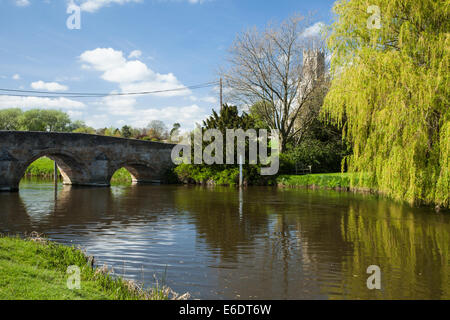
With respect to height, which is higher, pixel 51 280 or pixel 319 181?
pixel 319 181

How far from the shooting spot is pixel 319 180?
1089 inches

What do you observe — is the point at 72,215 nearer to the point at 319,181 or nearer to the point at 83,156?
the point at 83,156

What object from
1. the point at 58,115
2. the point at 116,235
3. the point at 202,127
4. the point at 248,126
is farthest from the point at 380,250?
the point at 58,115

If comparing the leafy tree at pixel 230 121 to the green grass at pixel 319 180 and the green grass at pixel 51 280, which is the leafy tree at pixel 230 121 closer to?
the green grass at pixel 319 180

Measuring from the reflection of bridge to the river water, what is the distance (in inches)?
442

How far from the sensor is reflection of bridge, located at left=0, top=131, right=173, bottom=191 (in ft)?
85.3

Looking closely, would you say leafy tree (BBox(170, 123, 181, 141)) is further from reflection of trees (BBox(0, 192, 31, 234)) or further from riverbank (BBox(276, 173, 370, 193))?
reflection of trees (BBox(0, 192, 31, 234))

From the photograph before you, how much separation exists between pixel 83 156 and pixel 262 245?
23985 mm

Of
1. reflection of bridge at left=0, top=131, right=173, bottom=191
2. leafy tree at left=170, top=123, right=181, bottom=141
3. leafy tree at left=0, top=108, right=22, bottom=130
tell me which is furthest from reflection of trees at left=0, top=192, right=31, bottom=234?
leafy tree at left=0, top=108, right=22, bottom=130

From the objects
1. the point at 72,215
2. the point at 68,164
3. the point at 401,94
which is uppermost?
the point at 401,94

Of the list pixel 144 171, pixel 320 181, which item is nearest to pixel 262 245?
pixel 320 181

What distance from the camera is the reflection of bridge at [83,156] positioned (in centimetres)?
2598

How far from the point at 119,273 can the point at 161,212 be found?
28.4 feet
